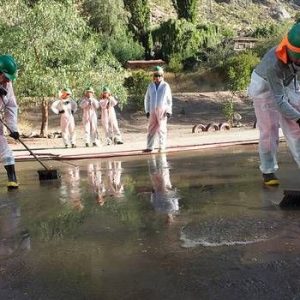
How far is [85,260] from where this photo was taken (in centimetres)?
423

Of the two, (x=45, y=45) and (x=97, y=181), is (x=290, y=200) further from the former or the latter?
(x=45, y=45)

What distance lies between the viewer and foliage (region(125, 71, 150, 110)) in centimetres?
3312

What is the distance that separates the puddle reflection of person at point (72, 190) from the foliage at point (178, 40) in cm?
4050

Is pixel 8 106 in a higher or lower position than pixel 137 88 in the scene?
higher

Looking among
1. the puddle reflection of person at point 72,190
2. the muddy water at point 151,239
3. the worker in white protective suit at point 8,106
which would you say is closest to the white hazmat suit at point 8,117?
the worker in white protective suit at point 8,106

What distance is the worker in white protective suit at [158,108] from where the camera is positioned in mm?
13141

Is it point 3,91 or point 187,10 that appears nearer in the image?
point 3,91

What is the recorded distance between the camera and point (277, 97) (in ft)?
21.2

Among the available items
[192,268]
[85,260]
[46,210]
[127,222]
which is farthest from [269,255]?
[46,210]

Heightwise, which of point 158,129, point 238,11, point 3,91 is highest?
point 3,91

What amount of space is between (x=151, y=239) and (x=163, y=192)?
2356 millimetres

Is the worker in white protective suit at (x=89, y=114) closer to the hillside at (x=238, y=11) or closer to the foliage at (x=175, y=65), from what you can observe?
the foliage at (x=175, y=65)

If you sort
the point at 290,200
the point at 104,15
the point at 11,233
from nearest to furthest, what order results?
the point at 11,233 → the point at 290,200 → the point at 104,15

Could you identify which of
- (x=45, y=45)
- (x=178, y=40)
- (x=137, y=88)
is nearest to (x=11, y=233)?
(x=45, y=45)
